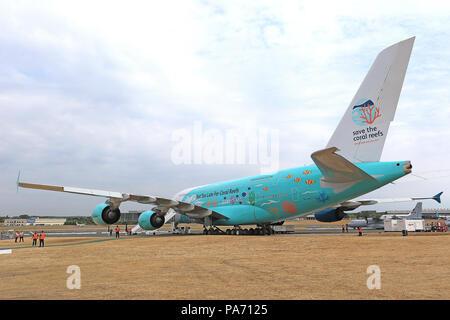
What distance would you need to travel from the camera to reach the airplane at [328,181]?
19609 millimetres

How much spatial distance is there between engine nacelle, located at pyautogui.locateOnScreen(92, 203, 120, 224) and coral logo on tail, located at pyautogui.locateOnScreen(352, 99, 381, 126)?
1736cm

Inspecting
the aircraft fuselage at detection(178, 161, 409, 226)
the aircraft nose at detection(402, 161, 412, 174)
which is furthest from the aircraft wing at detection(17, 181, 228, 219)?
the aircraft nose at detection(402, 161, 412, 174)

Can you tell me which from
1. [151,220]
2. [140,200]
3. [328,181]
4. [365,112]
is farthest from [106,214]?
[365,112]

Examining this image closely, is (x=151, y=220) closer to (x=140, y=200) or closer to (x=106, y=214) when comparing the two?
(x=140, y=200)

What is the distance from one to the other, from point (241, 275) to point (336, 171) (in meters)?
11.9

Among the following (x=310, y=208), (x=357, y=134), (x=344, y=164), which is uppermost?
(x=357, y=134)

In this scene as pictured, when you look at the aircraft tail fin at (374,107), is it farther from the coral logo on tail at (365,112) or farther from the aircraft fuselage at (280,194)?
the aircraft fuselage at (280,194)

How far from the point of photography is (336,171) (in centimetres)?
2053
